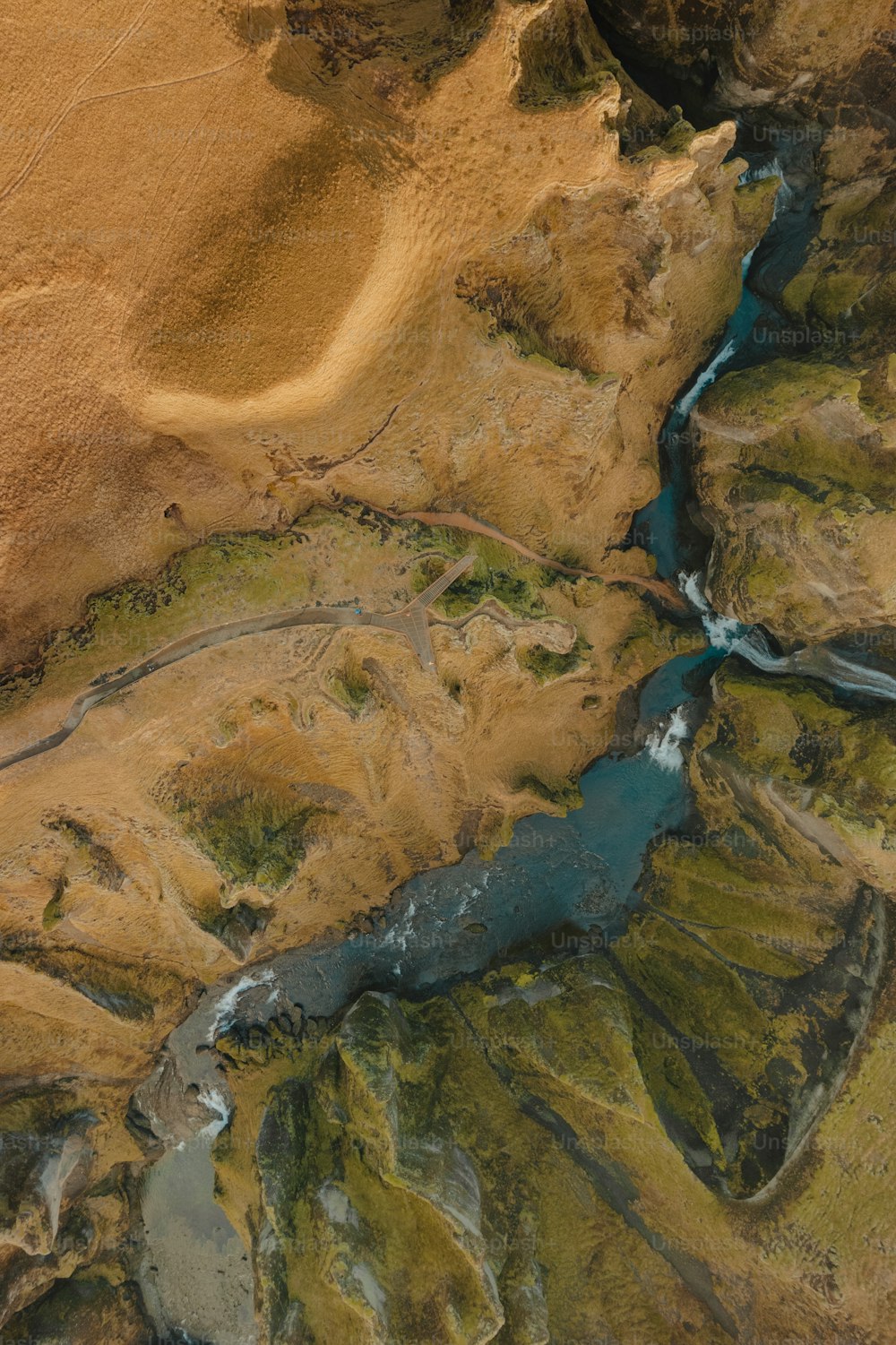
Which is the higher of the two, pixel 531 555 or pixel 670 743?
pixel 531 555

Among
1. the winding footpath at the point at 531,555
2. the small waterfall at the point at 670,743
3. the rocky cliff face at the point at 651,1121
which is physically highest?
the winding footpath at the point at 531,555

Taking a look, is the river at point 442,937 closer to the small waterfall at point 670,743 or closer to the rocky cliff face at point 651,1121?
the small waterfall at point 670,743

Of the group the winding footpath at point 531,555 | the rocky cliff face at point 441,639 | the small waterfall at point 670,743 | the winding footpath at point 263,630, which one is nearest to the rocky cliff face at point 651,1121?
the rocky cliff face at point 441,639

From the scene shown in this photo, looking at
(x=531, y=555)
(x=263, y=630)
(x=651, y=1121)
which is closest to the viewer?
(x=263, y=630)

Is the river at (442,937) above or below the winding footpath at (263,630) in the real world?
below

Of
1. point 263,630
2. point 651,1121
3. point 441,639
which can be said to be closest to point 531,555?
point 441,639

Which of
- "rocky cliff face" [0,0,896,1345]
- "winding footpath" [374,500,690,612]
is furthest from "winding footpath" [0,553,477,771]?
"winding footpath" [374,500,690,612]

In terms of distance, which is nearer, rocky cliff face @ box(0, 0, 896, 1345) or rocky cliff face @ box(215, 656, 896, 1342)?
rocky cliff face @ box(0, 0, 896, 1345)

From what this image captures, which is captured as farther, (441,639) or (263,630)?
(441,639)

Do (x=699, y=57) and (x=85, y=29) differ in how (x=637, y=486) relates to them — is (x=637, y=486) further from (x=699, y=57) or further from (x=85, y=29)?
(x=85, y=29)

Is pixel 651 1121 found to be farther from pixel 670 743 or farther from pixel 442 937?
pixel 670 743

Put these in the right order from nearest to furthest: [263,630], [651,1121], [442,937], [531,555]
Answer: [263,630] < [651,1121] < [531,555] < [442,937]

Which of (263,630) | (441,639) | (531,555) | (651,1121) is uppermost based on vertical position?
(263,630)

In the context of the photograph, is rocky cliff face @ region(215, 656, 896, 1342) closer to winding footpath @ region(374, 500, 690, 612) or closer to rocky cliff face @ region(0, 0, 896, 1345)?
rocky cliff face @ region(0, 0, 896, 1345)
